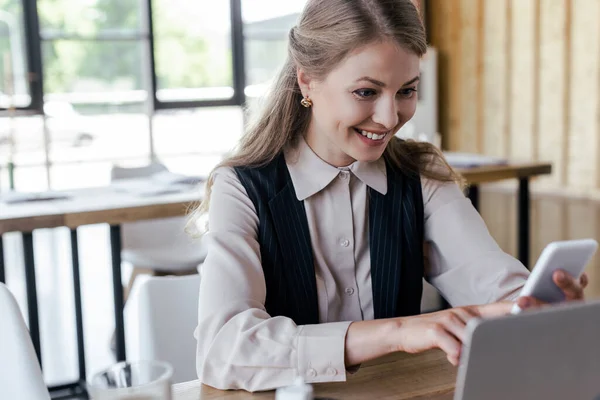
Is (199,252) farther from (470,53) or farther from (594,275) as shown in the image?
(470,53)

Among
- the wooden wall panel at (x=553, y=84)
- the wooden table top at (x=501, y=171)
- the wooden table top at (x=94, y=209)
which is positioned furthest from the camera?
the wooden wall panel at (x=553, y=84)

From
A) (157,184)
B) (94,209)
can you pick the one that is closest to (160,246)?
(157,184)

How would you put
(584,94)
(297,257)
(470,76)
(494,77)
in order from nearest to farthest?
(297,257) < (584,94) < (494,77) < (470,76)

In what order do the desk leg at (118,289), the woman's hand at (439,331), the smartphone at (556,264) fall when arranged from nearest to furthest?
the smartphone at (556,264)
the woman's hand at (439,331)
the desk leg at (118,289)

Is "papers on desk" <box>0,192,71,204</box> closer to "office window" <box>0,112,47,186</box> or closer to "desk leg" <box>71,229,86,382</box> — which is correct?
"desk leg" <box>71,229,86,382</box>

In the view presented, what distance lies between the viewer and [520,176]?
366 cm

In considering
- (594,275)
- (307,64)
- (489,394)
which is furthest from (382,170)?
(594,275)

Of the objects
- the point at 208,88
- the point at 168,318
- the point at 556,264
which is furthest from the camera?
the point at 208,88

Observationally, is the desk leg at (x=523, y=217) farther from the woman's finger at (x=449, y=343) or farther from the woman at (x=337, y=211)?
the woman's finger at (x=449, y=343)

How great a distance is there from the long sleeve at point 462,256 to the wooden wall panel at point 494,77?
6.06 metres

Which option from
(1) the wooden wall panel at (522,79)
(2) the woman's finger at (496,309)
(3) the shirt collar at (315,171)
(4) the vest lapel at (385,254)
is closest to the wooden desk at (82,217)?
(3) the shirt collar at (315,171)

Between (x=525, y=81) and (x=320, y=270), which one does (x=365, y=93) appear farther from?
(x=525, y=81)

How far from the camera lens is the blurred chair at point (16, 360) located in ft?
3.85

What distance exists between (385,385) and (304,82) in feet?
2.20
